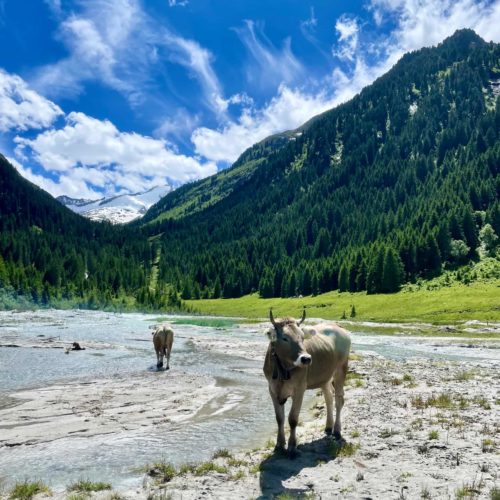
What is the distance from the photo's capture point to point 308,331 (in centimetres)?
1412

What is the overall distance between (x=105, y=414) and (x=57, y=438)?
312cm

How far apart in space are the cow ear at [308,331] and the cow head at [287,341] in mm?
1313

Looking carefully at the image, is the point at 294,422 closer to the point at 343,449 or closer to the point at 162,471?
the point at 343,449

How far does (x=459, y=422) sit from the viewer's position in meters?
14.8

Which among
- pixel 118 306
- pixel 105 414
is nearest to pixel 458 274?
pixel 118 306

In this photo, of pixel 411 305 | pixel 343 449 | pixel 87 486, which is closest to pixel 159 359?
pixel 343 449

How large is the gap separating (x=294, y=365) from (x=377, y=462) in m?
3.44

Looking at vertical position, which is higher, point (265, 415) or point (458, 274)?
point (458, 274)

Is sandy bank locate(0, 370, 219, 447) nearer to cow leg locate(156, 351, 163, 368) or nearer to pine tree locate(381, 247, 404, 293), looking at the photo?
cow leg locate(156, 351, 163, 368)

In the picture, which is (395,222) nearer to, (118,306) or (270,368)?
(118,306)

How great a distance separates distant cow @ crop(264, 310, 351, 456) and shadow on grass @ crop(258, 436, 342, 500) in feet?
1.32

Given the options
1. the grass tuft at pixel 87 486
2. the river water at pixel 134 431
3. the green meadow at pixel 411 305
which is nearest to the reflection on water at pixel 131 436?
the river water at pixel 134 431

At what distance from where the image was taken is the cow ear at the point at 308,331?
1390 centimetres

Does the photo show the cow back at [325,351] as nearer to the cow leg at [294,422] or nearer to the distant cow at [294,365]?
the distant cow at [294,365]
